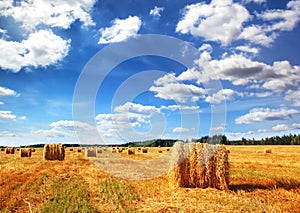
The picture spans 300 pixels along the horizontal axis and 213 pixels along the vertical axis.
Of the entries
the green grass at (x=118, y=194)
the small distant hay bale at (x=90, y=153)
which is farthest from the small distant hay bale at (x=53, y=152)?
the green grass at (x=118, y=194)

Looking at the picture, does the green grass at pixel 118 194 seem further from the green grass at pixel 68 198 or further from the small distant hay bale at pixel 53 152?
the small distant hay bale at pixel 53 152

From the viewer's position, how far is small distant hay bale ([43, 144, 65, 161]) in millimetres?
27953

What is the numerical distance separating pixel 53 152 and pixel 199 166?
1769cm

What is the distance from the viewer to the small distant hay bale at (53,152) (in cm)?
2795

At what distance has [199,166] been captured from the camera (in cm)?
1365

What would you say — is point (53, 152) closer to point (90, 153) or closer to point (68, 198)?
point (90, 153)

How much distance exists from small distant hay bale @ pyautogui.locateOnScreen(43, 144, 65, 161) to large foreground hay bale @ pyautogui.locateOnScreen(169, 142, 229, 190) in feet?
55.1

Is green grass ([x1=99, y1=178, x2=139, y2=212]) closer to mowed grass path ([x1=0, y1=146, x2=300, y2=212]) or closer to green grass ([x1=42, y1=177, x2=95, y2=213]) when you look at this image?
mowed grass path ([x1=0, y1=146, x2=300, y2=212])

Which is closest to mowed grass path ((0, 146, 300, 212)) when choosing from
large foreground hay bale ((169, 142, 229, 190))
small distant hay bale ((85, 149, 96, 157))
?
large foreground hay bale ((169, 142, 229, 190))

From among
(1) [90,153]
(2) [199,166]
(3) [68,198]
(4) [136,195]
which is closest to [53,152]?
(1) [90,153]

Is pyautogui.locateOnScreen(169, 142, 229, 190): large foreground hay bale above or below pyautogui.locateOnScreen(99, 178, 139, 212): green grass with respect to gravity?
above

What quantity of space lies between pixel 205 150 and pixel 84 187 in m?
5.09

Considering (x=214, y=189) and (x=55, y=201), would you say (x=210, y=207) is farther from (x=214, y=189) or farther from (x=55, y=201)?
(x=55, y=201)

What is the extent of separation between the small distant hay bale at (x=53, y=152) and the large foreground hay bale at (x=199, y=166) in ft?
55.1
